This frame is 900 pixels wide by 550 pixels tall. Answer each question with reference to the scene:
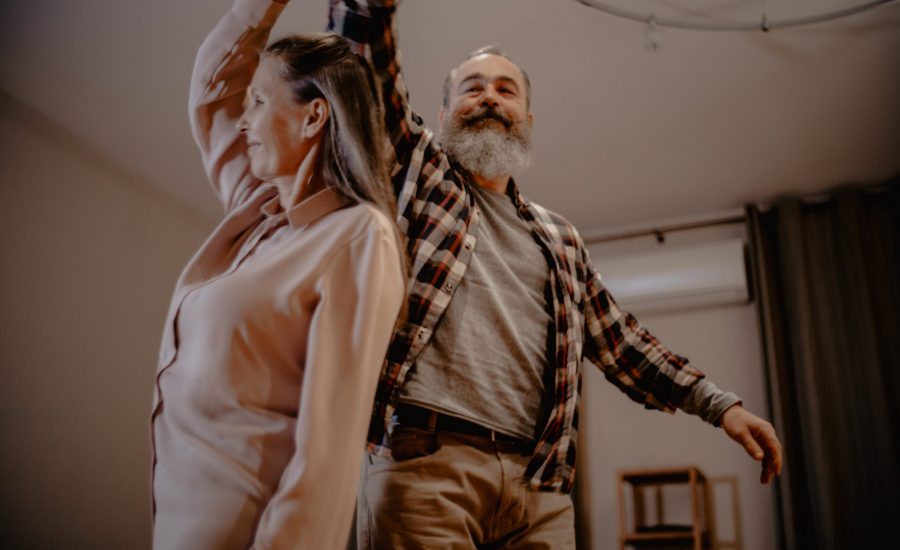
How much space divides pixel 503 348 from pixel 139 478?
3.20 meters

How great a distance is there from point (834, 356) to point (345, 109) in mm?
3609

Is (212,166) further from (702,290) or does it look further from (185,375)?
(702,290)

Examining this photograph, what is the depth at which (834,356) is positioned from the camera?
157 inches

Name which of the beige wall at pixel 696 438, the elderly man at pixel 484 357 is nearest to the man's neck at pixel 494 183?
the elderly man at pixel 484 357

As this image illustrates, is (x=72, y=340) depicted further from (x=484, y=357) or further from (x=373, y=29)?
(x=373, y=29)

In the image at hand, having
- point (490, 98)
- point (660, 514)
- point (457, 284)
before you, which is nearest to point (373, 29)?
point (457, 284)

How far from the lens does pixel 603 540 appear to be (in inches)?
170

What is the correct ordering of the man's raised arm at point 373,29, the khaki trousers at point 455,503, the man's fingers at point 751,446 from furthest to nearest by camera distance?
the man's fingers at point 751,446, the khaki trousers at point 455,503, the man's raised arm at point 373,29

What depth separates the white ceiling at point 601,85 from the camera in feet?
10.2

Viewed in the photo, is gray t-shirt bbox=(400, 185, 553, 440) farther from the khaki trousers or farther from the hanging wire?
the hanging wire

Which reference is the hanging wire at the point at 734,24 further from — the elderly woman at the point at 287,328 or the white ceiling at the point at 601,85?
the elderly woman at the point at 287,328

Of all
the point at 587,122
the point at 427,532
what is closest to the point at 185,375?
the point at 427,532

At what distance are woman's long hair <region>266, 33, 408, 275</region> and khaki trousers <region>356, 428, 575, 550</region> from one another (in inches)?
17.6

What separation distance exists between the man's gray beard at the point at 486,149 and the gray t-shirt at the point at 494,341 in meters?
0.10
